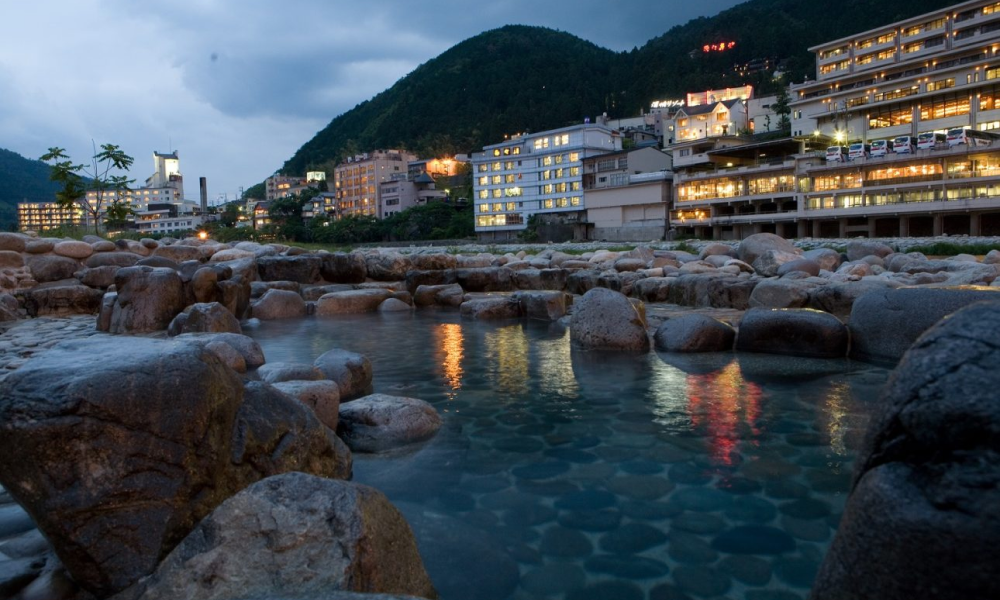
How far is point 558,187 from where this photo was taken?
64062 millimetres

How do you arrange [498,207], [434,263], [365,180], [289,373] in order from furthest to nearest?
[365,180] < [498,207] < [434,263] < [289,373]

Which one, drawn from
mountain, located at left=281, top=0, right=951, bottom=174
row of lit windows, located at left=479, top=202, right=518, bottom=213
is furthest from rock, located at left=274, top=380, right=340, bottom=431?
mountain, located at left=281, top=0, right=951, bottom=174

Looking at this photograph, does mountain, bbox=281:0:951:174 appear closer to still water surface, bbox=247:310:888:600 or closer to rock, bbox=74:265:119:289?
rock, bbox=74:265:119:289

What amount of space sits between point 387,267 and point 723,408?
58.5 feet

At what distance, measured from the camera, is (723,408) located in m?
6.78

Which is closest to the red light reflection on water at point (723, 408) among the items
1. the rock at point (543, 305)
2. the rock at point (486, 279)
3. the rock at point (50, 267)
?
the rock at point (543, 305)

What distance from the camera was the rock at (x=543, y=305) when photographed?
14430 mm

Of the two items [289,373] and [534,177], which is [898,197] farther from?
[289,373]

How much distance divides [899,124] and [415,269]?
47291 mm

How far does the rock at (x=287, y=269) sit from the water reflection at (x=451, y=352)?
29.0ft

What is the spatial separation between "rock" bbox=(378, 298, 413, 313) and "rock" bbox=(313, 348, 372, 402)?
9131mm

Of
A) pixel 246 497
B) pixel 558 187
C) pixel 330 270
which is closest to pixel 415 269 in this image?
pixel 330 270

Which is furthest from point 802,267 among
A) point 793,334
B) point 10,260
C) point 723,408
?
point 10,260

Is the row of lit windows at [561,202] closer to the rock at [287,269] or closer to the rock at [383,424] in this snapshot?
the rock at [287,269]
